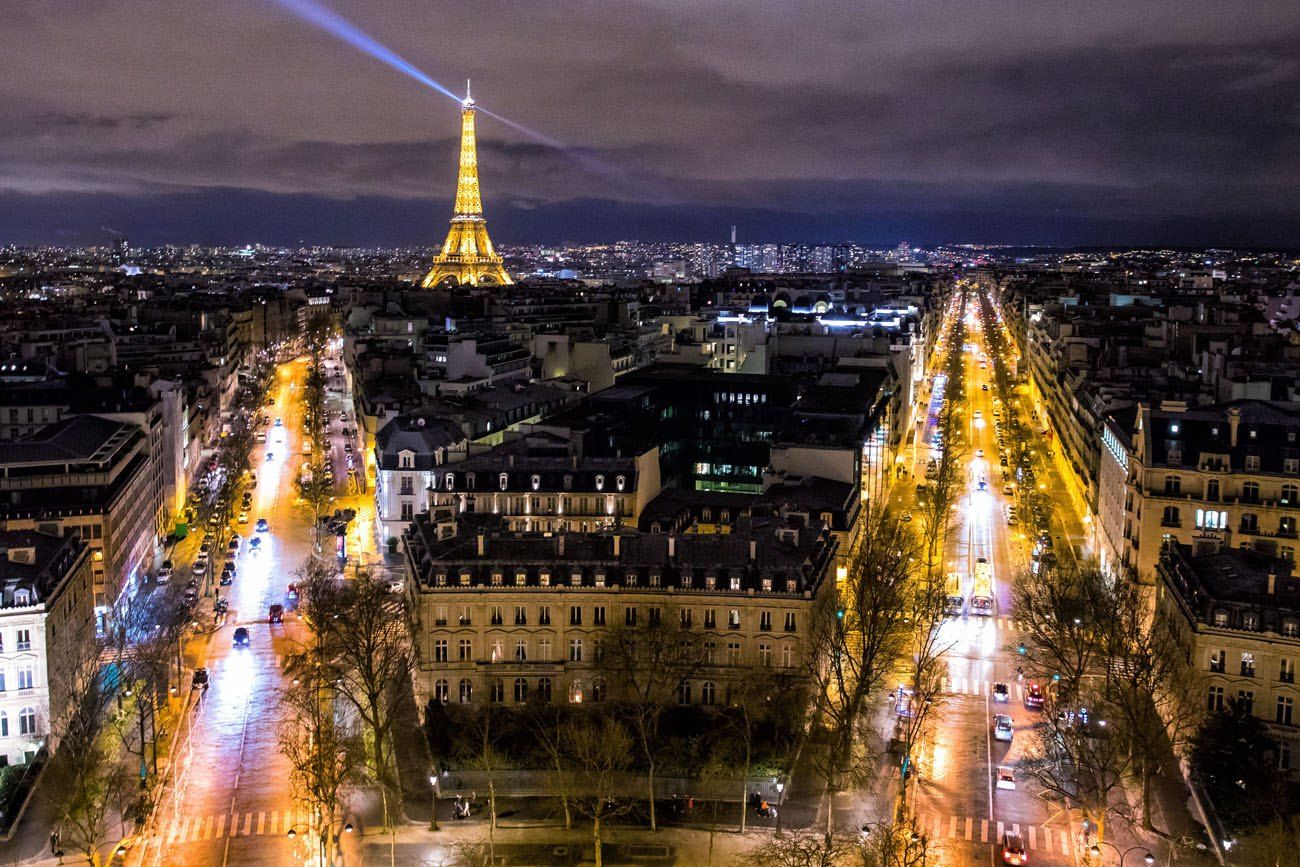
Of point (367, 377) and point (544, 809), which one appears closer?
point (544, 809)

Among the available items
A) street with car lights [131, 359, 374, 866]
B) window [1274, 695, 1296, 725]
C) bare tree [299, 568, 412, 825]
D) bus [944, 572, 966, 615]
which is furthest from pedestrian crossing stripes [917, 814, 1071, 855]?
bus [944, 572, 966, 615]

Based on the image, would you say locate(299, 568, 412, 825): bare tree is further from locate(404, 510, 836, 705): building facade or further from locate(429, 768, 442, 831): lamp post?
locate(404, 510, 836, 705): building facade

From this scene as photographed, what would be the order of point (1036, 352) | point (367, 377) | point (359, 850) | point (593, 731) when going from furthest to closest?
point (1036, 352) < point (367, 377) < point (593, 731) < point (359, 850)

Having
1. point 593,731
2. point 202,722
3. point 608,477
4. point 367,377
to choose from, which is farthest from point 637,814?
point 367,377

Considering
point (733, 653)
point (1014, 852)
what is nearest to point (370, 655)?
point (733, 653)

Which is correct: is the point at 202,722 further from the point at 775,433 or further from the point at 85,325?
the point at 85,325

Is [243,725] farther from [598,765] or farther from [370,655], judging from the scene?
[598,765]
